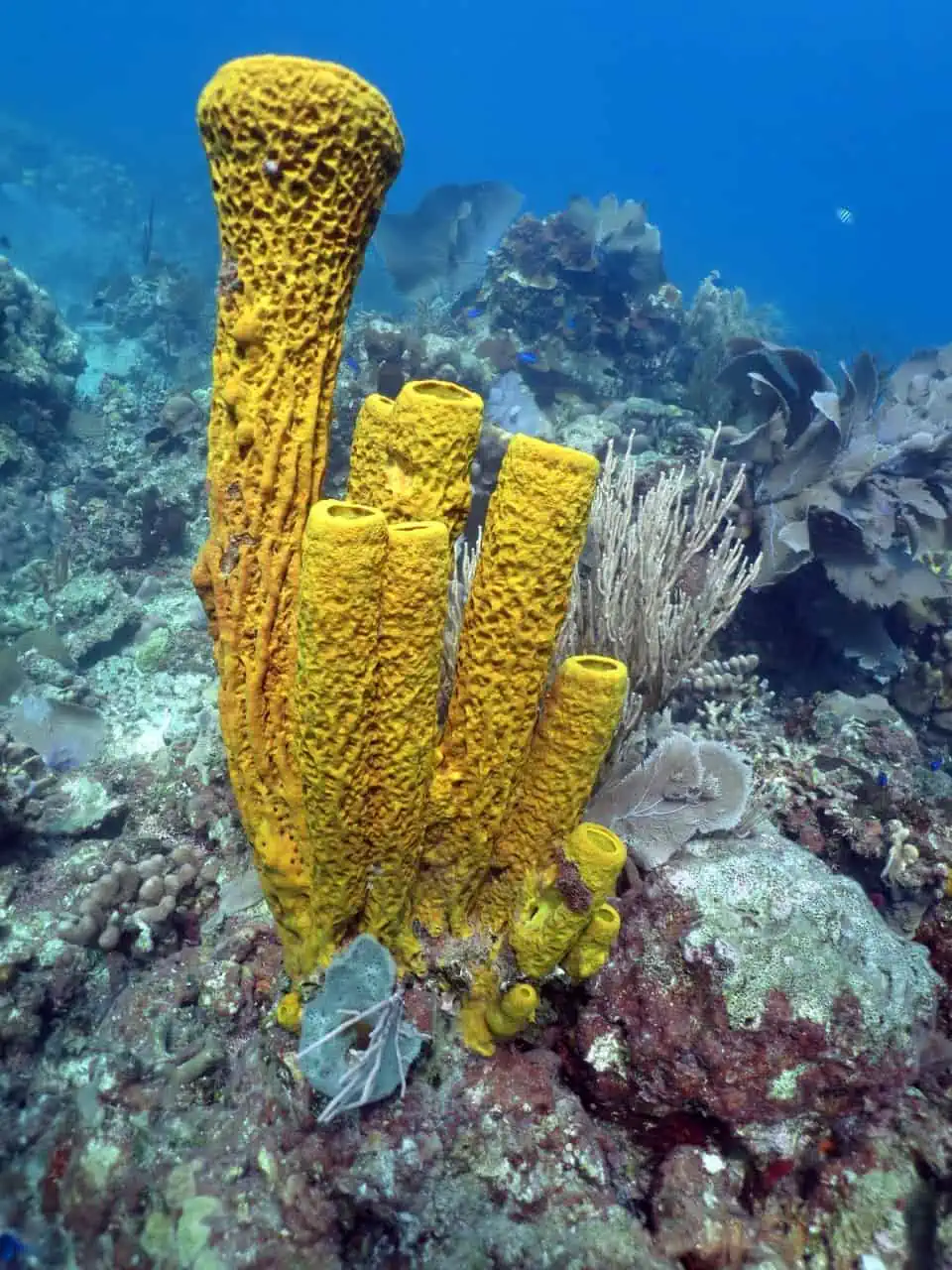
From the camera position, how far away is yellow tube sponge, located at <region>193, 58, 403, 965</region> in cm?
151

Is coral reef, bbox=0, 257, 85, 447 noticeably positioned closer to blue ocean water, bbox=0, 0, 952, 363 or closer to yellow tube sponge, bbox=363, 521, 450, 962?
yellow tube sponge, bbox=363, 521, 450, 962

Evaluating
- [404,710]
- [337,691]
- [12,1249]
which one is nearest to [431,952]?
[404,710]

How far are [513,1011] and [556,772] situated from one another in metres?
0.70

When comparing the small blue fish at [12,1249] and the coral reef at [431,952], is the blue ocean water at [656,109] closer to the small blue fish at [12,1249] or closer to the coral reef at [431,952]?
the coral reef at [431,952]

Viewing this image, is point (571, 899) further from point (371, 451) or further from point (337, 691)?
point (371, 451)

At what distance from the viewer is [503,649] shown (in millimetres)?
1947

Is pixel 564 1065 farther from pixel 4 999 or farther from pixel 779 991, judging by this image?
pixel 4 999

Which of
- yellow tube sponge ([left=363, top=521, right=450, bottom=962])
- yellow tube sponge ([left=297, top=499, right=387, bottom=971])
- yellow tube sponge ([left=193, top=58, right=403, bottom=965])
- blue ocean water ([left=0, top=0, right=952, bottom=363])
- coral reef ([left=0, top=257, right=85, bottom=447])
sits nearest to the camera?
yellow tube sponge ([left=193, top=58, right=403, bottom=965])

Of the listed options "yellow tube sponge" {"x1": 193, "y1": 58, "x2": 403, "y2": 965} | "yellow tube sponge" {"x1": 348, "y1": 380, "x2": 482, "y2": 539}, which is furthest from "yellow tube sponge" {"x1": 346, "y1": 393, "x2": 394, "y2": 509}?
"yellow tube sponge" {"x1": 193, "y1": 58, "x2": 403, "y2": 965}

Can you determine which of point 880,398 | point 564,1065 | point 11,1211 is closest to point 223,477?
point 564,1065

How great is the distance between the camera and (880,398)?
736 centimetres

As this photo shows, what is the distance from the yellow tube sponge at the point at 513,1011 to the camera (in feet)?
6.75

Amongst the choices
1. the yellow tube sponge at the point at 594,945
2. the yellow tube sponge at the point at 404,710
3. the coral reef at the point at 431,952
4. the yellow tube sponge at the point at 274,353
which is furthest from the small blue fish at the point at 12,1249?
the yellow tube sponge at the point at 594,945

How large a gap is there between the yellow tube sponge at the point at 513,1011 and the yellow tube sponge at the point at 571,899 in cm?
10
